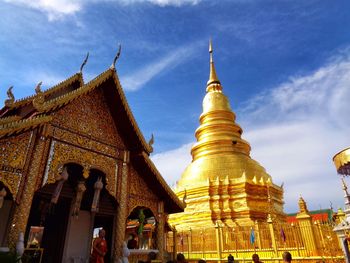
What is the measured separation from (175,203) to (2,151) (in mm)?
4795

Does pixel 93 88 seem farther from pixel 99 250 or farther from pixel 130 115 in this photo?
pixel 99 250

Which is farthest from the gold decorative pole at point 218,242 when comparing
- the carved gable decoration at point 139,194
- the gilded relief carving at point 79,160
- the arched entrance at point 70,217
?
the gilded relief carving at point 79,160

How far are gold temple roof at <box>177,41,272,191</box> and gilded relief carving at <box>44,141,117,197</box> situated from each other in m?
11.7

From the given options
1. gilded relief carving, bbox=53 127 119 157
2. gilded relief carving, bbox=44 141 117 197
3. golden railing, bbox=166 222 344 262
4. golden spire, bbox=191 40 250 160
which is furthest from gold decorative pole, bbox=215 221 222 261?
golden spire, bbox=191 40 250 160

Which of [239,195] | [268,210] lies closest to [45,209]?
→ [239,195]

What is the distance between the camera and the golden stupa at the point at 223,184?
17.0 meters

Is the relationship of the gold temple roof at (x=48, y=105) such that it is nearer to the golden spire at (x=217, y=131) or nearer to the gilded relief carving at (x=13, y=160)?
the gilded relief carving at (x=13, y=160)

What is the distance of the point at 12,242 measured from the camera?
16.4 feet

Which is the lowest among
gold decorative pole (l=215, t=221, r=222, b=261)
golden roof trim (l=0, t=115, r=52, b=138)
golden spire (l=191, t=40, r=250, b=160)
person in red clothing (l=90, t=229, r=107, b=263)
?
person in red clothing (l=90, t=229, r=107, b=263)

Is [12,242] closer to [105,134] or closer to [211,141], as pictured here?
[105,134]

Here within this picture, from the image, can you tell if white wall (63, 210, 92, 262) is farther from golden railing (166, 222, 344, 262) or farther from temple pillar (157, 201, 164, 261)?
golden railing (166, 222, 344, 262)

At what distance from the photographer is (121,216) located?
7.02m

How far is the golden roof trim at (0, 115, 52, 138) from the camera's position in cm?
512

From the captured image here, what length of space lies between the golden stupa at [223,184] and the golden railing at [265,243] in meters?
3.27
